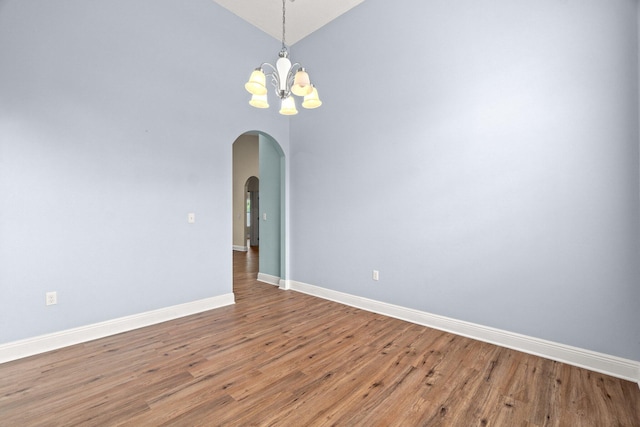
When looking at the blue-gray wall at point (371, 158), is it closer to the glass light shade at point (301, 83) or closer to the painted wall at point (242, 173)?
the glass light shade at point (301, 83)

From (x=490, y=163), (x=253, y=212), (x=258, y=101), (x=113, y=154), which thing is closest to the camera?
(x=258, y=101)

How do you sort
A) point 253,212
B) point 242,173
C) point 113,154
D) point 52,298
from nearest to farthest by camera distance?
point 52,298
point 113,154
point 242,173
point 253,212

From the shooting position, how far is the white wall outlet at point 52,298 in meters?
2.65

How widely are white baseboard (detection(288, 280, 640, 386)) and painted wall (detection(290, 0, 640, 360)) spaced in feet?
0.23

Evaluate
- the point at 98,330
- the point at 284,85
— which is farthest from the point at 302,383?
the point at 284,85

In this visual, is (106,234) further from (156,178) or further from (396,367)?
(396,367)

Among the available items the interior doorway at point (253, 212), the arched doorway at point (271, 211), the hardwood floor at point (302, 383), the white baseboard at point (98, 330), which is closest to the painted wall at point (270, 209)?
the arched doorway at point (271, 211)

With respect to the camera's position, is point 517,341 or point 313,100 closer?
point 313,100

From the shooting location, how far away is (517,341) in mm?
2672

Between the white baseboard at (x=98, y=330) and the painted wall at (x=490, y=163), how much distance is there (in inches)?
72.1

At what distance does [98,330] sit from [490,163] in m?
4.32

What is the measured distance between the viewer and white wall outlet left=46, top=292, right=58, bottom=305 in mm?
2646

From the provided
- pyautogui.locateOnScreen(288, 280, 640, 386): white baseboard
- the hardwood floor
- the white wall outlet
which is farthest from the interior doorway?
the white wall outlet

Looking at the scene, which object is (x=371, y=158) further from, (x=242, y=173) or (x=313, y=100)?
(x=242, y=173)
